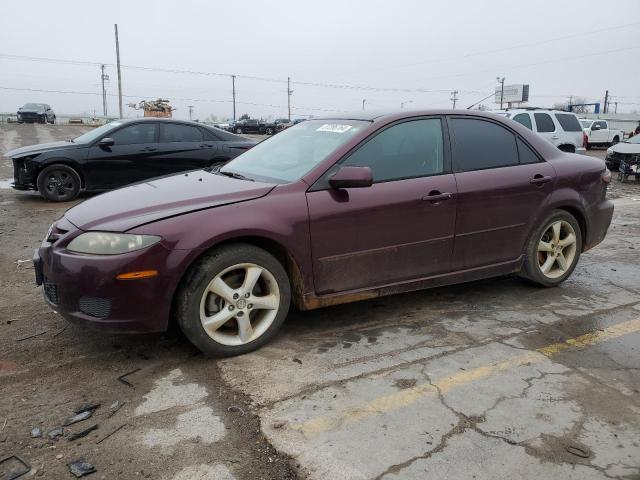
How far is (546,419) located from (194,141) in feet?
26.0

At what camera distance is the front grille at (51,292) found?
318 centimetres

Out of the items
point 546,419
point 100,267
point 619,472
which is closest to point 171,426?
point 100,267

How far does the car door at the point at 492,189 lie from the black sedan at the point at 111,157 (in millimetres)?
6065

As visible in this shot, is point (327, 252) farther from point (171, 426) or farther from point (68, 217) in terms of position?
point (68, 217)

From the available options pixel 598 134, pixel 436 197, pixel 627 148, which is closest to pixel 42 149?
pixel 436 197

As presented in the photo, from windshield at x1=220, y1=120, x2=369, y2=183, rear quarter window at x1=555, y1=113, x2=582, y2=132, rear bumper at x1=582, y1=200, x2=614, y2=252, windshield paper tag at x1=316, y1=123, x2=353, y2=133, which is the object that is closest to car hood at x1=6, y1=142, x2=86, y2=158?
windshield at x1=220, y1=120, x2=369, y2=183

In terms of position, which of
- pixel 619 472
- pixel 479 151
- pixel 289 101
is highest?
pixel 289 101

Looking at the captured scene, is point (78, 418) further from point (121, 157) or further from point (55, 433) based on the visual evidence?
point (121, 157)

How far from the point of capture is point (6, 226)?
711 centimetres

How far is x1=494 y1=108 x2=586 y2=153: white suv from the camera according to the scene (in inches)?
547

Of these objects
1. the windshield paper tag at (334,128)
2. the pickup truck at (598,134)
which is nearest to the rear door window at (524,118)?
the windshield paper tag at (334,128)

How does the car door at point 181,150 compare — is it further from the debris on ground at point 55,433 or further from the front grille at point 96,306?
the debris on ground at point 55,433

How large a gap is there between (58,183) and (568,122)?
12661 millimetres

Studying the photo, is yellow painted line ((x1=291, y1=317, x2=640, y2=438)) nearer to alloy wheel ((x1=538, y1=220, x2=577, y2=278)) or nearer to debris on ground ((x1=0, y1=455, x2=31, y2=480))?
alloy wheel ((x1=538, y1=220, x2=577, y2=278))
